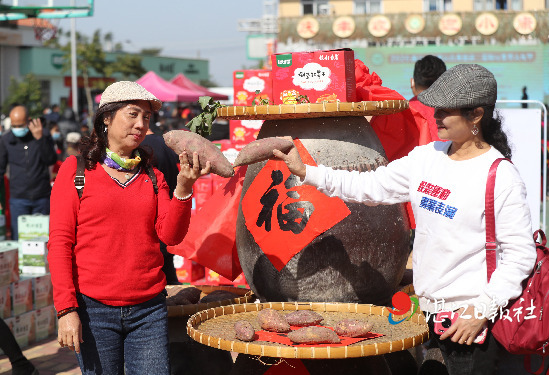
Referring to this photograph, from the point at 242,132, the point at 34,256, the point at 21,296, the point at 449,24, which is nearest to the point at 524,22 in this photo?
the point at 449,24

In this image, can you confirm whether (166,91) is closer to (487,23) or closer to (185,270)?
(185,270)

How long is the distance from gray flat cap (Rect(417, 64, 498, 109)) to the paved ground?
154 inches

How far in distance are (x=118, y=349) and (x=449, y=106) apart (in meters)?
1.70

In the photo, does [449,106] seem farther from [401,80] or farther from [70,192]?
[401,80]

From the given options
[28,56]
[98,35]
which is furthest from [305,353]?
[28,56]

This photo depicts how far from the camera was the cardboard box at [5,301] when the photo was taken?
5879mm

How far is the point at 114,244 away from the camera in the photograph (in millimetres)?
2963

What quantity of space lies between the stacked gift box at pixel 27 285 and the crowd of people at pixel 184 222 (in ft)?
10.7

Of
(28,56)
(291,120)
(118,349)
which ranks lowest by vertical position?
(118,349)

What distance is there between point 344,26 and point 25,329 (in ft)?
70.3

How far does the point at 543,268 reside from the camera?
8.65 ft

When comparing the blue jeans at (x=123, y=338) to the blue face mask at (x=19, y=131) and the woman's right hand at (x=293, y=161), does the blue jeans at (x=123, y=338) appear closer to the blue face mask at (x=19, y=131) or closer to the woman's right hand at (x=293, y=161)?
the woman's right hand at (x=293, y=161)

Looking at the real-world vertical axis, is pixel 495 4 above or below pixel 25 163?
above

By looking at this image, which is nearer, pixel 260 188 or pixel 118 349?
pixel 118 349
